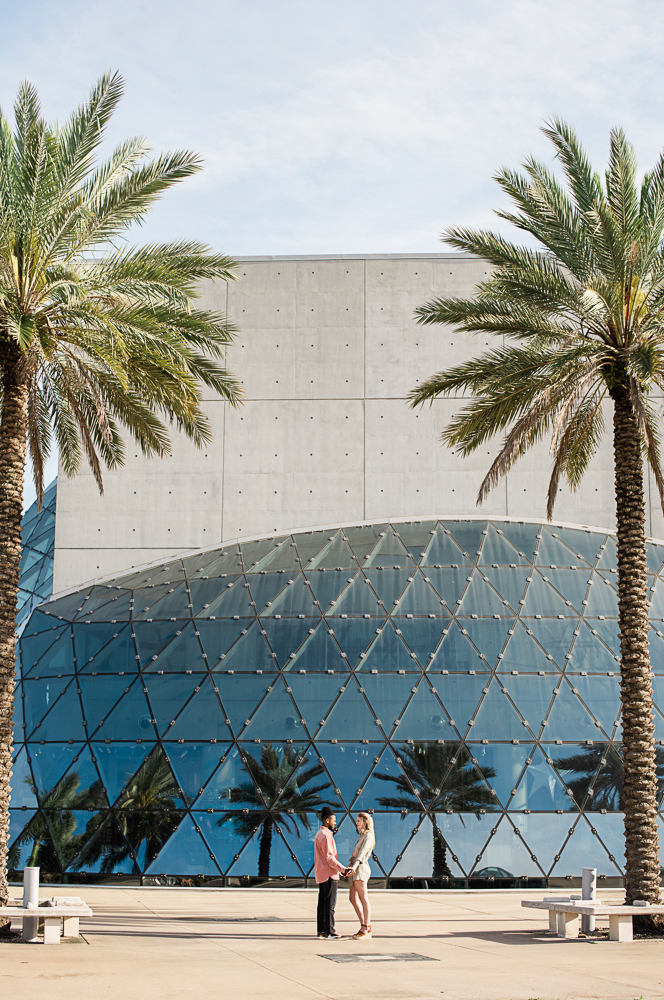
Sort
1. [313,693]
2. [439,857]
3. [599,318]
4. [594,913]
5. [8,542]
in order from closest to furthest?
1. [594,913]
2. [8,542]
3. [599,318]
4. [439,857]
5. [313,693]

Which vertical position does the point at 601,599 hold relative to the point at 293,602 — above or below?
above

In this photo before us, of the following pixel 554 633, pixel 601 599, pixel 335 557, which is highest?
pixel 335 557

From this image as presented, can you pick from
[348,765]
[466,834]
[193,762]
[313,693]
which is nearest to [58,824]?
[193,762]

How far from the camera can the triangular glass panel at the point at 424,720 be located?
863 inches

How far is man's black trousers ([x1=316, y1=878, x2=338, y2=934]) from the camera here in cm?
1340

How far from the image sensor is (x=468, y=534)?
2709cm

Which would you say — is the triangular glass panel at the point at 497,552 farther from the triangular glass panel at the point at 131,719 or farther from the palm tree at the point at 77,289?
the palm tree at the point at 77,289

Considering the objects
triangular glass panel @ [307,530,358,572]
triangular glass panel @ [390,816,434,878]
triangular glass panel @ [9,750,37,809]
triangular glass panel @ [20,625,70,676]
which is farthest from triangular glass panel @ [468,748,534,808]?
triangular glass panel @ [20,625,70,676]

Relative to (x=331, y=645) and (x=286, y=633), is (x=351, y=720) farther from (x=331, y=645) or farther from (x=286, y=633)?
(x=286, y=633)

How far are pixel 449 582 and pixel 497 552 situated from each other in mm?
1960

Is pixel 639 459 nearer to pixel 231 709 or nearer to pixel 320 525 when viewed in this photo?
pixel 231 709

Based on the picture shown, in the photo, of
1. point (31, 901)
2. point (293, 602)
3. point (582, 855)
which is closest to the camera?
point (31, 901)

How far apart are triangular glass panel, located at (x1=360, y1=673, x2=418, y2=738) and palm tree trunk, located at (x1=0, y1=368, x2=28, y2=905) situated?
32.2ft

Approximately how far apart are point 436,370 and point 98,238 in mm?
17317
